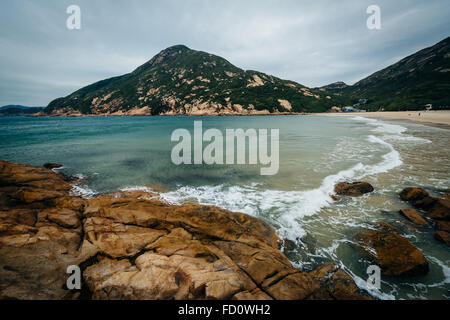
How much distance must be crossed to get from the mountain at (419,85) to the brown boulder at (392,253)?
12472cm

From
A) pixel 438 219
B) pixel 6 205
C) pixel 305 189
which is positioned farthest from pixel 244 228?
pixel 6 205

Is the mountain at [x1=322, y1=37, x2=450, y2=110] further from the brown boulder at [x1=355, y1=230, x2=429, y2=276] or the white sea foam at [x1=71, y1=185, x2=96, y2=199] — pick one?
the white sea foam at [x1=71, y1=185, x2=96, y2=199]

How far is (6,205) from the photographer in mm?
6844

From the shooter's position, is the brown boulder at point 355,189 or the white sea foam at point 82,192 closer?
the brown boulder at point 355,189

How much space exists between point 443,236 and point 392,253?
97.1 inches

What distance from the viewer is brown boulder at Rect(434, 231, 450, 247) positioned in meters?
5.54

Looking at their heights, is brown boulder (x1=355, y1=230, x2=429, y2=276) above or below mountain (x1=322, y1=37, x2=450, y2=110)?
Answer: below

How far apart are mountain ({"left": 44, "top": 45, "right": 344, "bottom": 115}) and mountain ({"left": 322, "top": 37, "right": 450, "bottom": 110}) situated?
37410 millimetres

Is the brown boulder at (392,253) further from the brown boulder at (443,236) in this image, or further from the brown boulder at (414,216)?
the brown boulder at (414,216)

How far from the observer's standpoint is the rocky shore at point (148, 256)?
11.7ft

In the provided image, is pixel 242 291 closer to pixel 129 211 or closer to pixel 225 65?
pixel 129 211

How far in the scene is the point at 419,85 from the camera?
123500 mm

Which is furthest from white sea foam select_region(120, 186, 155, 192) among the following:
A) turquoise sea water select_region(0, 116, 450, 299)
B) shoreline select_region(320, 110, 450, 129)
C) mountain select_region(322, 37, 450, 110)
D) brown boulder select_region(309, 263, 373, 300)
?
mountain select_region(322, 37, 450, 110)

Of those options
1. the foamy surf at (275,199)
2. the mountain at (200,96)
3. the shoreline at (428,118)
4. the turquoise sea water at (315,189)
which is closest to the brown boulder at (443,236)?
the turquoise sea water at (315,189)
